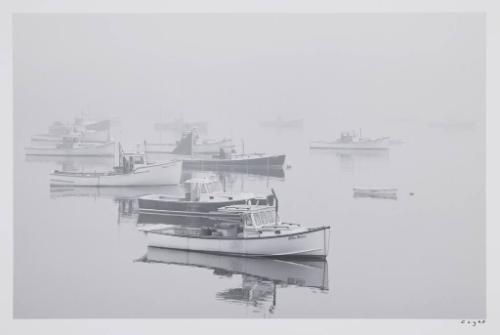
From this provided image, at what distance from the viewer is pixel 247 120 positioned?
1155cm

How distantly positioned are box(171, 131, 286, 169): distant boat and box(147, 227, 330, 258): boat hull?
7.15 ft

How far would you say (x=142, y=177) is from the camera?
13719mm

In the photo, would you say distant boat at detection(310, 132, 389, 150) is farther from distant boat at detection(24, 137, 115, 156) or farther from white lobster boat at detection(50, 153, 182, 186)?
distant boat at detection(24, 137, 115, 156)

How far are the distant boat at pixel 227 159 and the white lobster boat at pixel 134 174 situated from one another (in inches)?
11.1

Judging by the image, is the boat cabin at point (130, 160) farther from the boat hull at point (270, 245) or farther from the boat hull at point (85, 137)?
the boat hull at point (270, 245)

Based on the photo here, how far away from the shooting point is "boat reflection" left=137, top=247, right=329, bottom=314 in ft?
29.9

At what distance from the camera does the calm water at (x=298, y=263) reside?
29.6 feet

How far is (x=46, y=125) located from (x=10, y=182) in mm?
1101

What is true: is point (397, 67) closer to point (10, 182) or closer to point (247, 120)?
point (247, 120)

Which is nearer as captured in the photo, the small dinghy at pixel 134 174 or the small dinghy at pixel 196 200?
the small dinghy at pixel 196 200

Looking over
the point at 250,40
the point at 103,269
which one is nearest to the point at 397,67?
the point at 250,40

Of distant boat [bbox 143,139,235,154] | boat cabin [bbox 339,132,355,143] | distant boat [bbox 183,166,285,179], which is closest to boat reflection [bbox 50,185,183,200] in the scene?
distant boat [bbox 143,139,235,154]

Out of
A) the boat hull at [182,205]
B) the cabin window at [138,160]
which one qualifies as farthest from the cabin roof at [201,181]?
the cabin window at [138,160]
